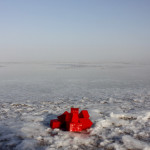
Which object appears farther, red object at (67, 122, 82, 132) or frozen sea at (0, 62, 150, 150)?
red object at (67, 122, 82, 132)

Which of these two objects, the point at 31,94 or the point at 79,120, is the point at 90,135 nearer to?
the point at 79,120

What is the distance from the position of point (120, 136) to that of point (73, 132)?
749 mm

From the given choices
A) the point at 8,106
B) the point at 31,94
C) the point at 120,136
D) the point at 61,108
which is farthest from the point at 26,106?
the point at 120,136

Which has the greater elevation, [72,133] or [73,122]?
[73,122]

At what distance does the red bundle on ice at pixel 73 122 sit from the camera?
3.02m

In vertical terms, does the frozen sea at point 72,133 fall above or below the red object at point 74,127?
below

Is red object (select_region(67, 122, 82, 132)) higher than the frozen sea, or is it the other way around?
red object (select_region(67, 122, 82, 132))

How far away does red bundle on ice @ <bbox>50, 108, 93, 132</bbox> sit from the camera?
3.02 meters

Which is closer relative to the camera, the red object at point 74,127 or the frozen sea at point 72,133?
the frozen sea at point 72,133

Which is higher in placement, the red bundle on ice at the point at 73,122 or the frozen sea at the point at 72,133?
the red bundle on ice at the point at 73,122

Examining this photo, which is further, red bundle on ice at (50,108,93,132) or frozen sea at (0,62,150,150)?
red bundle on ice at (50,108,93,132)

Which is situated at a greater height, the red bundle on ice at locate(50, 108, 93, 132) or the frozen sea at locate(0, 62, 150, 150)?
the red bundle on ice at locate(50, 108, 93, 132)

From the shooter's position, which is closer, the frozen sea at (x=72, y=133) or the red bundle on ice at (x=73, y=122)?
the frozen sea at (x=72, y=133)

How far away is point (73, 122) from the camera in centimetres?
304
